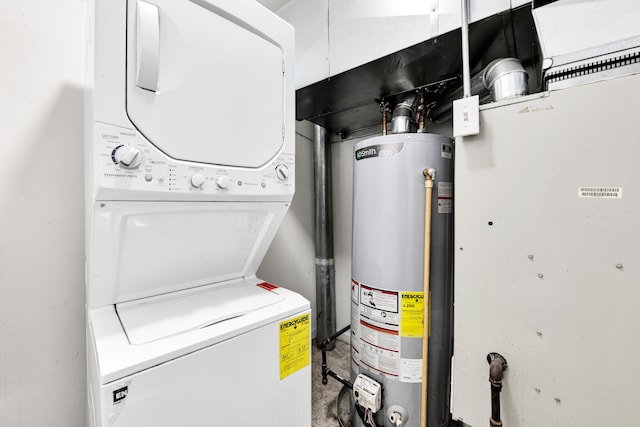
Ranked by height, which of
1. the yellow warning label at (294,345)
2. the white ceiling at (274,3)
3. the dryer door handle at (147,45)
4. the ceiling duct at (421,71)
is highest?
the white ceiling at (274,3)

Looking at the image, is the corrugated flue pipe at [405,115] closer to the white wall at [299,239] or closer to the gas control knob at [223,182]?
the white wall at [299,239]

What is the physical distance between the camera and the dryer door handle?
1.98 feet

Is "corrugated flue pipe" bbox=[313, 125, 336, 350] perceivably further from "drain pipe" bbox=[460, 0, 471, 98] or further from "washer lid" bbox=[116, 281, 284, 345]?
"drain pipe" bbox=[460, 0, 471, 98]

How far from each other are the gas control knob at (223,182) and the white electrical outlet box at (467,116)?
0.78 metres

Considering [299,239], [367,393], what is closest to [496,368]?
[367,393]

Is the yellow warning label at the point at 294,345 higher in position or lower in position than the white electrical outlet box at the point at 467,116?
lower

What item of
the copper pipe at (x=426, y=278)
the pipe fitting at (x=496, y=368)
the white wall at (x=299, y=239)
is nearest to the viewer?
the pipe fitting at (x=496, y=368)

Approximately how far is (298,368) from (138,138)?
84cm

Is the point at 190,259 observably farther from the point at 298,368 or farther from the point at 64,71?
the point at 64,71

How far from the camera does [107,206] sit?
63cm

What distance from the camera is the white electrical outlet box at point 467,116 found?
0.85 m

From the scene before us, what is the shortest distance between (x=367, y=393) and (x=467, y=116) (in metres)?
1.25

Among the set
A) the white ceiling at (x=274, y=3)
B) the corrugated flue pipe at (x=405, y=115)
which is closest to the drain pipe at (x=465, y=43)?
the corrugated flue pipe at (x=405, y=115)

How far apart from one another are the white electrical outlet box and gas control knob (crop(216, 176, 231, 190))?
0.78m
